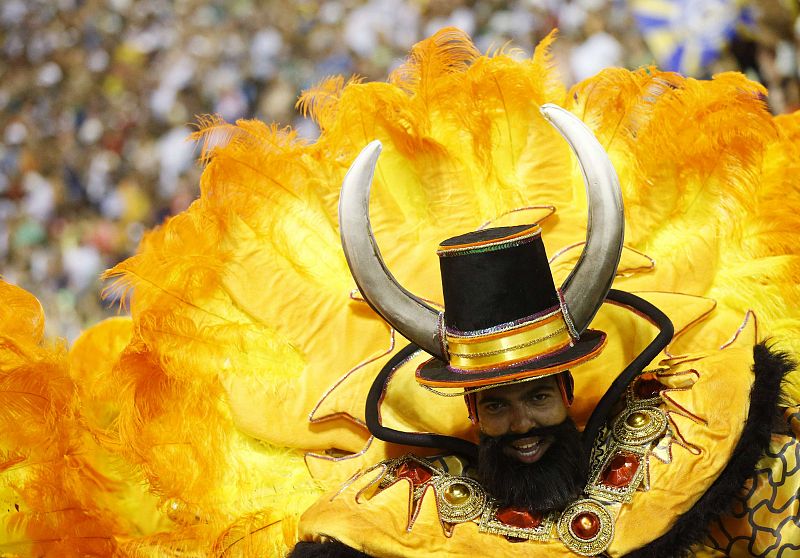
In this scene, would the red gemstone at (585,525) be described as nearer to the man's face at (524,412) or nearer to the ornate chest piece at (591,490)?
the ornate chest piece at (591,490)

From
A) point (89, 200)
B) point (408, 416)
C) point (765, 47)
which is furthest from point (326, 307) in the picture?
point (89, 200)

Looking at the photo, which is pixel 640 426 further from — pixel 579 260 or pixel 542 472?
pixel 579 260

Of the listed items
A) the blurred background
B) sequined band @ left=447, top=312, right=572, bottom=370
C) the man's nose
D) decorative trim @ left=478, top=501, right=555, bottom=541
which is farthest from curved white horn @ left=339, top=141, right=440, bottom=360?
the blurred background

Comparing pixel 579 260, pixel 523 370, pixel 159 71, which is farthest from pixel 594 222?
pixel 159 71

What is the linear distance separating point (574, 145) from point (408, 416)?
0.97 meters

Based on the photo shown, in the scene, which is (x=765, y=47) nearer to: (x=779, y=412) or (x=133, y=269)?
(x=779, y=412)

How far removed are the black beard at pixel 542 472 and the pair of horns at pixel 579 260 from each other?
28 cm

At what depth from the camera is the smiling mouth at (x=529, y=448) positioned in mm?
2314

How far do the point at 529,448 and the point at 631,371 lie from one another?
0.33 meters

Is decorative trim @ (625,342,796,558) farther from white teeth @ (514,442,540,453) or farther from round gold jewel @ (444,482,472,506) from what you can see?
round gold jewel @ (444,482,472,506)

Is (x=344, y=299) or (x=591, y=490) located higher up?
(x=344, y=299)

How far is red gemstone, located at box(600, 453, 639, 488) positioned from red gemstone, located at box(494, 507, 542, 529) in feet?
0.66

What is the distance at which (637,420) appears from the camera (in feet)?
7.87

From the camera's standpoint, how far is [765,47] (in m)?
5.39
